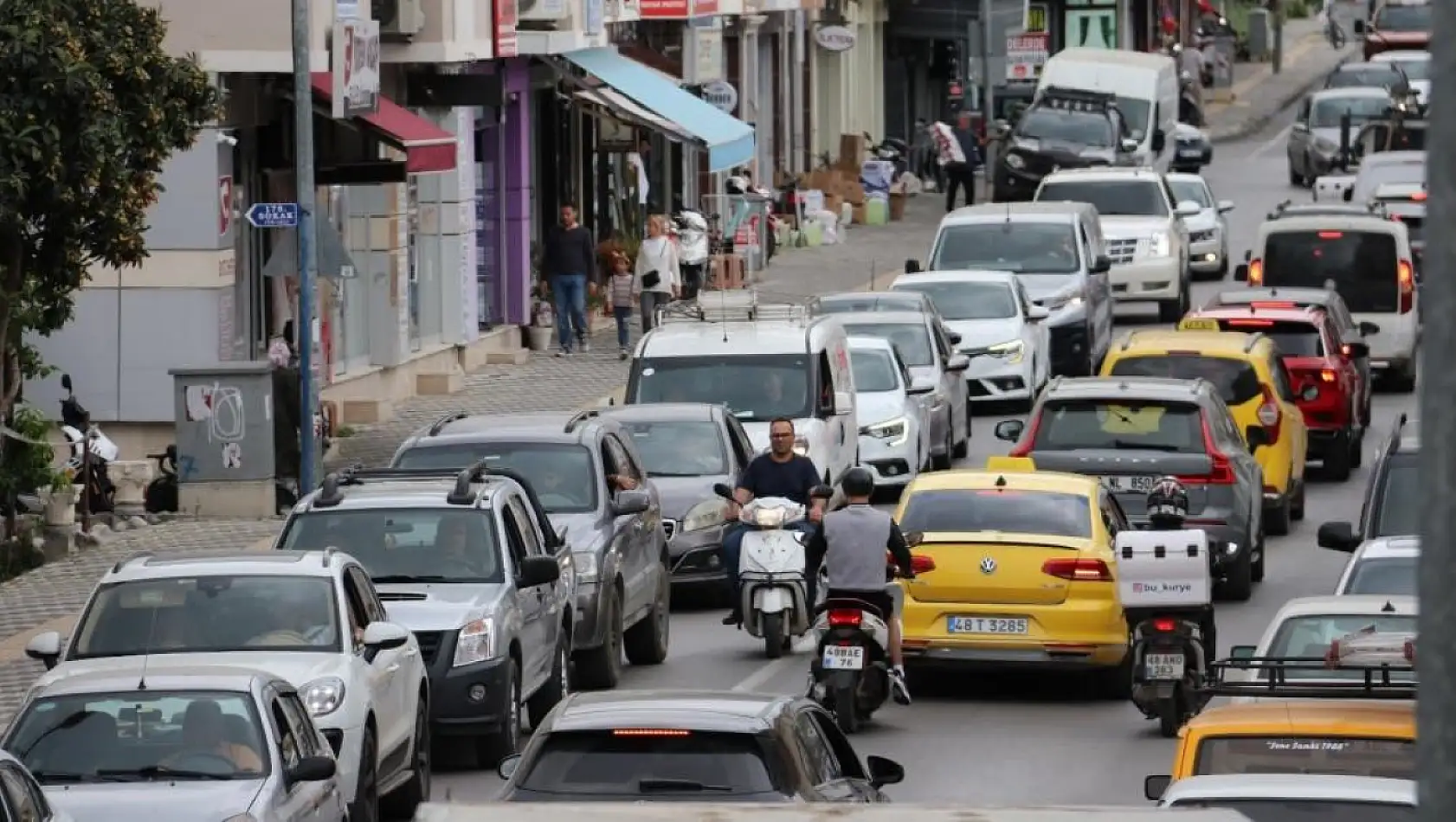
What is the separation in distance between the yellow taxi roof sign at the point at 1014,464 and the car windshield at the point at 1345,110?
150 feet

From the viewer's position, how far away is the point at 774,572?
18.0m

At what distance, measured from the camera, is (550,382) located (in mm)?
35438

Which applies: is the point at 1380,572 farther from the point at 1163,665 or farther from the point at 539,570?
the point at 539,570

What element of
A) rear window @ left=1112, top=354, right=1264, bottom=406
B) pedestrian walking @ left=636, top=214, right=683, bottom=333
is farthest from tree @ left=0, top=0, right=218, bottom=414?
pedestrian walking @ left=636, top=214, right=683, bottom=333

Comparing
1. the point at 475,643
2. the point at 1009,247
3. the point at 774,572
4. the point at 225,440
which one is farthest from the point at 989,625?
the point at 1009,247

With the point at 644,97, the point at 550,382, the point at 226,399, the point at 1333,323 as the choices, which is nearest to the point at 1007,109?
the point at 644,97

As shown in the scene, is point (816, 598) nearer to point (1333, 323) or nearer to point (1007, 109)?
point (1333, 323)

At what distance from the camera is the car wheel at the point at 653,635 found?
18.9 metres

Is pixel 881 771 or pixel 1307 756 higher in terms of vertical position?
pixel 1307 756

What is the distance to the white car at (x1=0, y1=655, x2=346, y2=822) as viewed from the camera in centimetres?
1091

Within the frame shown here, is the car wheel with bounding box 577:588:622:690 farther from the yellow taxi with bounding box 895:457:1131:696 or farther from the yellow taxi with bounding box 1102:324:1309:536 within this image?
the yellow taxi with bounding box 1102:324:1309:536

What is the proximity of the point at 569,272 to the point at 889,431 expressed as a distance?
1114 centimetres

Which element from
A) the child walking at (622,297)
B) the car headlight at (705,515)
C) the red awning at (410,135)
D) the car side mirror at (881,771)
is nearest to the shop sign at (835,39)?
the child walking at (622,297)

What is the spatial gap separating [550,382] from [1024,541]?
19.1 metres
